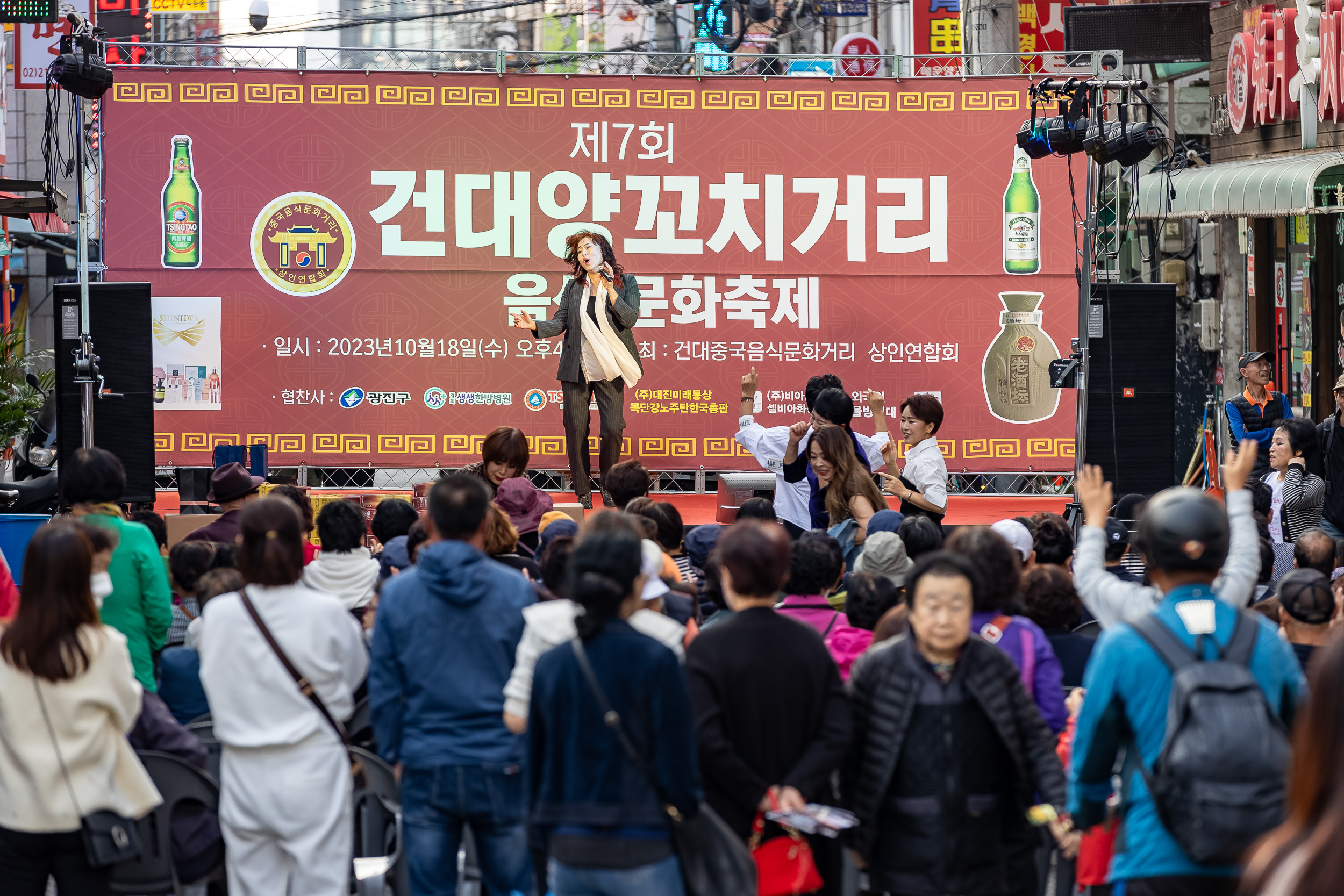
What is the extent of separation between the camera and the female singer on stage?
361 inches

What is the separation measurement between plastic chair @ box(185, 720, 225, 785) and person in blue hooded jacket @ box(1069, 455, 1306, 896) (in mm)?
2142

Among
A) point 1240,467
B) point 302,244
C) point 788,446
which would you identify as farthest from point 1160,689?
point 302,244

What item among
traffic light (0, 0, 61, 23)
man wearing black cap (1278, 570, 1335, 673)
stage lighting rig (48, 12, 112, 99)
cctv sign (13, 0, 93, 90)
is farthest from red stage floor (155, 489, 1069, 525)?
man wearing black cap (1278, 570, 1335, 673)

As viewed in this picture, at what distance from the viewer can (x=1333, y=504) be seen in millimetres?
7574

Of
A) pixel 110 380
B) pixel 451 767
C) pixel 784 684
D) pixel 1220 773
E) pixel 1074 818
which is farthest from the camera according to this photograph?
pixel 110 380

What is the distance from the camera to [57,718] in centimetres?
319

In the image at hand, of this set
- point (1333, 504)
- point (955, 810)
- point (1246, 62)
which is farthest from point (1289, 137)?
point (955, 810)

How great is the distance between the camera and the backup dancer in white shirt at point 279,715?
339cm

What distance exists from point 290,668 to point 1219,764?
197 cm

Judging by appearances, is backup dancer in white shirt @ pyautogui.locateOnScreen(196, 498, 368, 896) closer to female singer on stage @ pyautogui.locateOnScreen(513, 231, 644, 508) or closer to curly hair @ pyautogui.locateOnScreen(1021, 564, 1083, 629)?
curly hair @ pyautogui.locateOnScreen(1021, 564, 1083, 629)

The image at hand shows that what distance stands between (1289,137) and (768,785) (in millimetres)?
9919

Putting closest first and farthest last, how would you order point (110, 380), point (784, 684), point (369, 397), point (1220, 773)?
point (1220, 773)
point (784, 684)
point (110, 380)
point (369, 397)

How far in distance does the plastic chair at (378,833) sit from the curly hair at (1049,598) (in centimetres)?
172

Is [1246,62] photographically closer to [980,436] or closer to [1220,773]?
[980,436]
